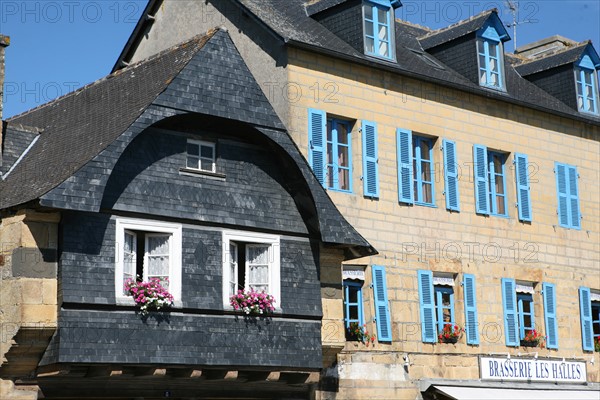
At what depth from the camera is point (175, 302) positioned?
16.3m

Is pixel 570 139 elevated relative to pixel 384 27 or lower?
lower

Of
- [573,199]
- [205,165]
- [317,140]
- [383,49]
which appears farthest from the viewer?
[573,199]

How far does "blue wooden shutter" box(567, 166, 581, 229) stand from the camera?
80.0ft

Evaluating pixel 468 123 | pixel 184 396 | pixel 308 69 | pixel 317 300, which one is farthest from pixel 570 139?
pixel 184 396

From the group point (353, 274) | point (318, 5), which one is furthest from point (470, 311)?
point (318, 5)

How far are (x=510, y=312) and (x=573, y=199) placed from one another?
334cm

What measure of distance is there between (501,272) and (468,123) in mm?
2852

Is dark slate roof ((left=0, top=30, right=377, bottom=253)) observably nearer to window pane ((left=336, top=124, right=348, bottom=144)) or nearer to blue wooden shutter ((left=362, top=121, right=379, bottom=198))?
blue wooden shutter ((left=362, top=121, right=379, bottom=198))

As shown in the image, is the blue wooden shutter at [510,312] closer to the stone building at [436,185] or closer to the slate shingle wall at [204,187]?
the stone building at [436,185]

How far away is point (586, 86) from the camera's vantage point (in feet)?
83.1

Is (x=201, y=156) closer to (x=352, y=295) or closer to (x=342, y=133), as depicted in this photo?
(x=342, y=133)

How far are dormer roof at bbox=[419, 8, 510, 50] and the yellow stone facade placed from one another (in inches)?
56.8

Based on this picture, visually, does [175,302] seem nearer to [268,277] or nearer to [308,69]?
[268,277]

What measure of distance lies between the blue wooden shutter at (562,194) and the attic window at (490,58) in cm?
219
